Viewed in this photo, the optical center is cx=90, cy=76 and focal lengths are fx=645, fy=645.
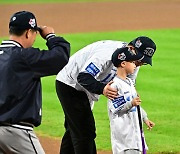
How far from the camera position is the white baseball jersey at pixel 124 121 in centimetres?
579

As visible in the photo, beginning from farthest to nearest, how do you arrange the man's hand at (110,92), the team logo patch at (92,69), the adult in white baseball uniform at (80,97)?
the adult in white baseball uniform at (80,97) < the team logo patch at (92,69) < the man's hand at (110,92)

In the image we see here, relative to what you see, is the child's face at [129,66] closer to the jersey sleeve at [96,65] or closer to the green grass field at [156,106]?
the jersey sleeve at [96,65]

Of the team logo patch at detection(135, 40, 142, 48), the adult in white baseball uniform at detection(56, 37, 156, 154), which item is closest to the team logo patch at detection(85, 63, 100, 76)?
the adult in white baseball uniform at detection(56, 37, 156, 154)

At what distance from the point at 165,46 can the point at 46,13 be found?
35.0 feet

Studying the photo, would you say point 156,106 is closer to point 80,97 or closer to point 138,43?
point 80,97

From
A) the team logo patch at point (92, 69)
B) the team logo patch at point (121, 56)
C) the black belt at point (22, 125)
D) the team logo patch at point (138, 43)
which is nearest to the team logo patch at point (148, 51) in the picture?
the team logo patch at point (138, 43)

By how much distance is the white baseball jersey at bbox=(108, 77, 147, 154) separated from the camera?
5793 mm

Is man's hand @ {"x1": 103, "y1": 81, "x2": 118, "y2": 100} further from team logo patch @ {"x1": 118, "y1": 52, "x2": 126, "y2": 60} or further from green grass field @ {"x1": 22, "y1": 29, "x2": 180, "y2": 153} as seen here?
green grass field @ {"x1": 22, "y1": 29, "x2": 180, "y2": 153}

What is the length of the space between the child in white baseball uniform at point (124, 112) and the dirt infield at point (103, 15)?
1436 cm

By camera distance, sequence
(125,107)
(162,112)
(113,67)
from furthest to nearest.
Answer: (162,112), (113,67), (125,107)

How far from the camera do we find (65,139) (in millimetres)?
6965

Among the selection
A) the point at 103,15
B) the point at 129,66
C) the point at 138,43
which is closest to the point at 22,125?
the point at 129,66

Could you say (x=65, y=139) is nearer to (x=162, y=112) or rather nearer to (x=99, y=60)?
(x=99, y=60)

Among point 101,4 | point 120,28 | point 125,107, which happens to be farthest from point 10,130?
point 101,4
